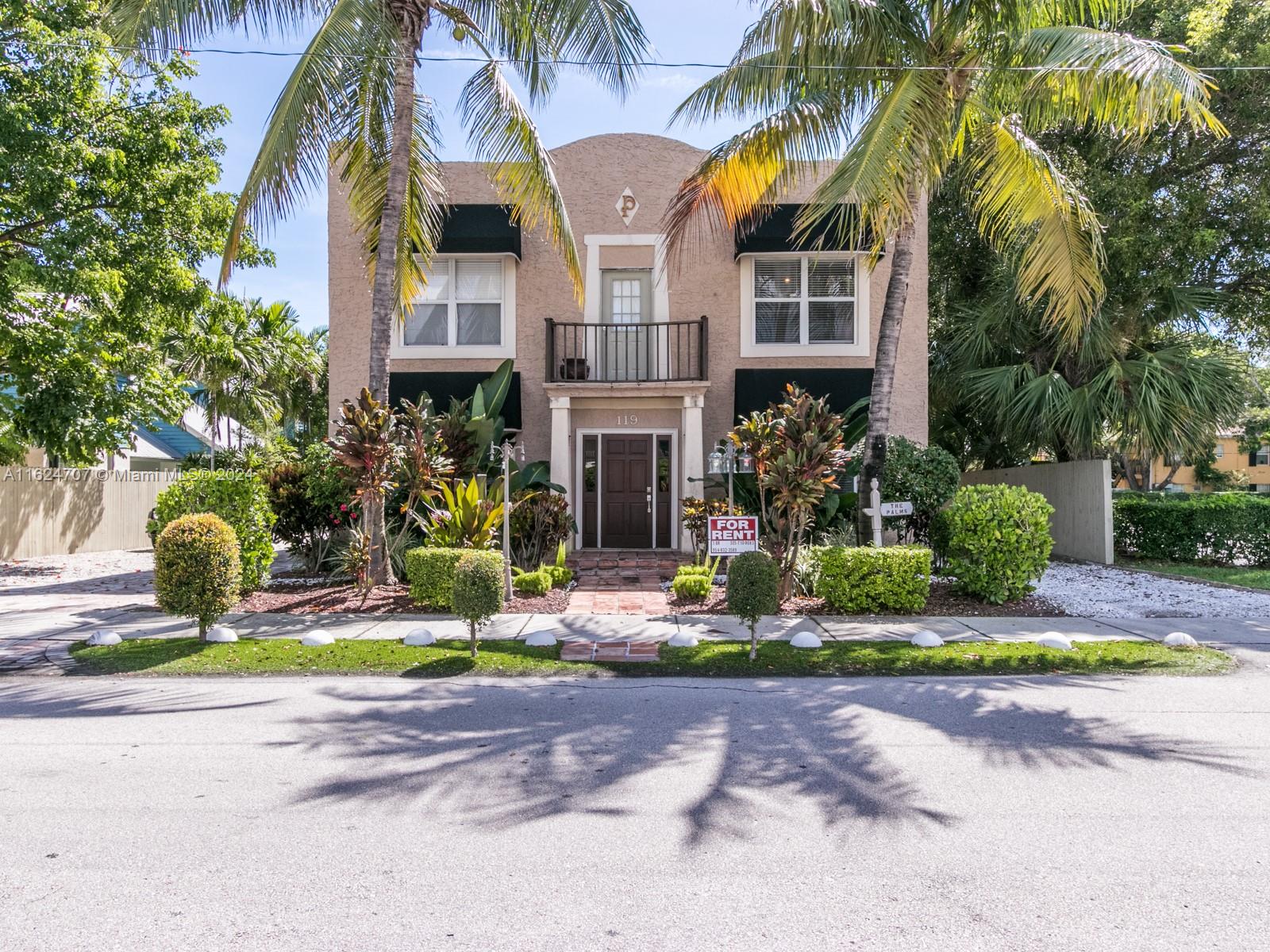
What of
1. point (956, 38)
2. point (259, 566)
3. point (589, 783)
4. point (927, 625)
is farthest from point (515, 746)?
point (956, 38)

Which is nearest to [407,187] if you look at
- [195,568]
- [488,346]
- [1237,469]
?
[488,346]

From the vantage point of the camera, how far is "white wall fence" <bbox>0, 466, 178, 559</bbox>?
1647 cm

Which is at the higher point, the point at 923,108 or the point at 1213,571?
the point at 923,108

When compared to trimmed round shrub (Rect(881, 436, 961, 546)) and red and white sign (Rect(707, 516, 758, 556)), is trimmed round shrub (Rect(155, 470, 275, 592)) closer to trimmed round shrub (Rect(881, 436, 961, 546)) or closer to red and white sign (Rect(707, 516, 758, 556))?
red and white sign (Rect(707, 516, 758, 556))

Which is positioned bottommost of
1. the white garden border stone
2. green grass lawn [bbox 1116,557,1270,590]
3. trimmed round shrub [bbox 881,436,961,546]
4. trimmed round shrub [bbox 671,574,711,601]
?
the white garden border stone

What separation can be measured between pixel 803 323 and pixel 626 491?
4398mm

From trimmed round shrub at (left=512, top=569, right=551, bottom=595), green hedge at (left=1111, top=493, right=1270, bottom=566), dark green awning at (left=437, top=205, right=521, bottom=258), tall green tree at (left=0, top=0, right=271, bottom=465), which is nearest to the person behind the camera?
trimmed round shrub at (left=512, top=569, right=551, bottom=595)

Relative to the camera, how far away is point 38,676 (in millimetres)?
6852

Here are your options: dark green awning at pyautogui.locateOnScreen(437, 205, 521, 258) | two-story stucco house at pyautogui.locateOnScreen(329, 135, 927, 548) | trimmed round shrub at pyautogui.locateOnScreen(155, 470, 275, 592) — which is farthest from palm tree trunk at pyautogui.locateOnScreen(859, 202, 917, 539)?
trimmed round shrub at pyautogui.locateOnScreen(155, 470, 275, 592)

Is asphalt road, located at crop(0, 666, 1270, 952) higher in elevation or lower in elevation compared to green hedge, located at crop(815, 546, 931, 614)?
lower

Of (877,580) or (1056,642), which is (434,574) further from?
(1056,642)

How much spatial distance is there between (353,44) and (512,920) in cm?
986

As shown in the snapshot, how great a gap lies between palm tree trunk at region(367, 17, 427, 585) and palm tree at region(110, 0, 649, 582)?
2 centimetres

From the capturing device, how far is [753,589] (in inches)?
287
